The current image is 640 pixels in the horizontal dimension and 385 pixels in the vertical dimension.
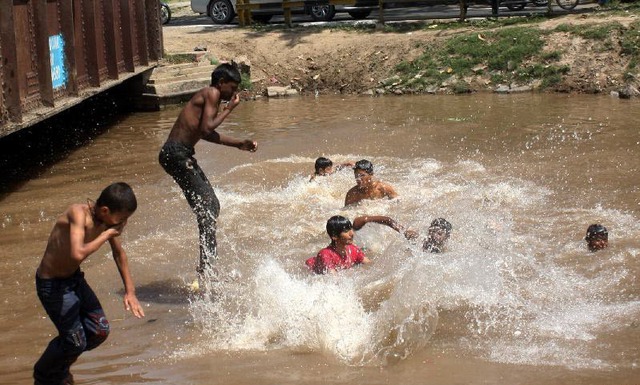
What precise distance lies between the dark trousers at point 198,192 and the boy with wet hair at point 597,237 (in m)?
3.48

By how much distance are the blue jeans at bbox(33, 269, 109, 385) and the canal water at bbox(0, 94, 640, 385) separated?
2.05 ft

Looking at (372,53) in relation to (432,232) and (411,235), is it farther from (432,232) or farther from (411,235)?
(432,232)

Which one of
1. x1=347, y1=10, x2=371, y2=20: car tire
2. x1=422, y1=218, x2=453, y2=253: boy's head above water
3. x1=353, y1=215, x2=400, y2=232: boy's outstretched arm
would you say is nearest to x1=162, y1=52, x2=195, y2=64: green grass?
x1=347, y1=10, x2=371, y2=20: car tire

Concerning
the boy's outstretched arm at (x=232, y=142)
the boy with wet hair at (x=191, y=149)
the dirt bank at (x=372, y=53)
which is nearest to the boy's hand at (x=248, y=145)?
the boy's outstretched arm at (x=232, y=142)

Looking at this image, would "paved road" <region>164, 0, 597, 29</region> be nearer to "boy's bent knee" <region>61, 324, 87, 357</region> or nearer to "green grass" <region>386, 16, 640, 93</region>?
"green grass" <region>386, 16, 640, 93</region>

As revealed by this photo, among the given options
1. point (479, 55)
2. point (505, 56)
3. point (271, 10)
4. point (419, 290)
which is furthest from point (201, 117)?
point (271, 10)

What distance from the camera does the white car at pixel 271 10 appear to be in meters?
25.4

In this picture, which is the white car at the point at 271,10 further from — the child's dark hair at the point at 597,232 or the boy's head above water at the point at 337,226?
the boy's head above water at the point at 337,226

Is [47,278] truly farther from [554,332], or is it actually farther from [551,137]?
[551,137]

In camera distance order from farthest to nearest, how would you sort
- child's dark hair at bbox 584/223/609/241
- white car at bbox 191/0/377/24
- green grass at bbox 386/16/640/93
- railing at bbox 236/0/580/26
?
white car at bbox 191/0/377/24 → railing at bbox 236/0/580/26 → green grass at bbox 386/16/640/93 → child's dark hair at bbox 584/223/609/241

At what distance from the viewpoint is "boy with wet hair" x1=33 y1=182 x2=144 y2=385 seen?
5.66m

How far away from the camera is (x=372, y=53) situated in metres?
21.3

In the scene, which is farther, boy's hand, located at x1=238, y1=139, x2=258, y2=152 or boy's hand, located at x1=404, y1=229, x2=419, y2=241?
boy's hand, located at x1=404, y1=229, x2=419, y2=241

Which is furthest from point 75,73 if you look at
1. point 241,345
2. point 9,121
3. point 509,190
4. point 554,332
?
point 554,332
